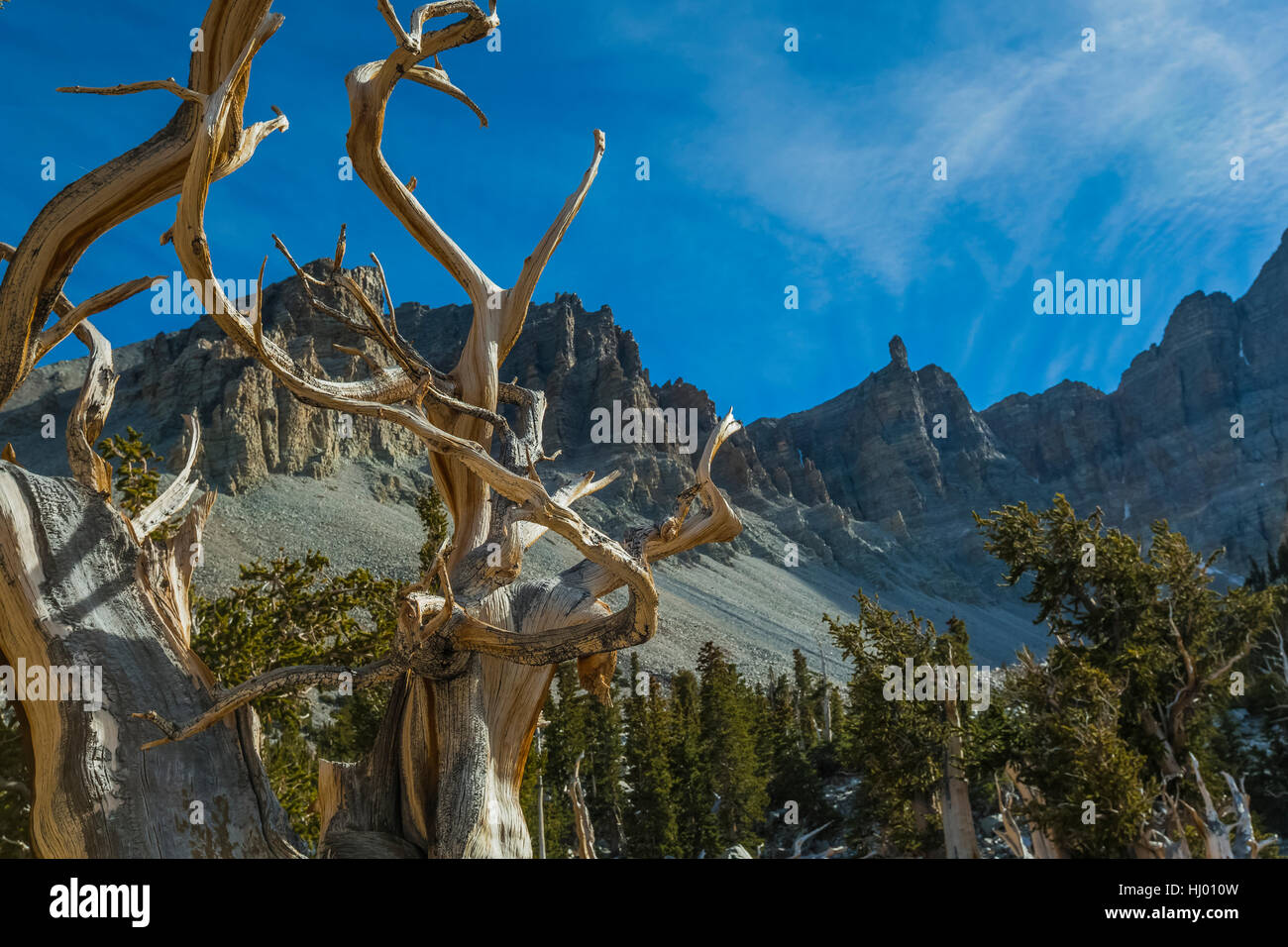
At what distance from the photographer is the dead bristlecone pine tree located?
4.58 meters

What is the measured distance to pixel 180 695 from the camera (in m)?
4.83

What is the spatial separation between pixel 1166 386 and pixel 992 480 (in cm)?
3421

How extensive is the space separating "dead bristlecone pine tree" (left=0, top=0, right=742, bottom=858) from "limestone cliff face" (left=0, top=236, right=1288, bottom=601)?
86.1 meters

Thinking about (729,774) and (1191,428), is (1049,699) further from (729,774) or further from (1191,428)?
(1191,428)

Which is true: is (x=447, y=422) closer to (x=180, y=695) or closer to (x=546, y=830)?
(x=180, y=695)

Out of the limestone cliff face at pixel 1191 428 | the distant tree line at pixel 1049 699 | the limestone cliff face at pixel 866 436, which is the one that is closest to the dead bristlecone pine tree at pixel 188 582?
the distant tree line at pixel 1049 699

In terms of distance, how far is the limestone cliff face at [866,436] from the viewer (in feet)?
334

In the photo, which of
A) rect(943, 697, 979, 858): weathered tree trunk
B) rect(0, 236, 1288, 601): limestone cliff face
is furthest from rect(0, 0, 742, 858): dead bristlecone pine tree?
rect(0, 236, 1288, 601): limestone cliff face

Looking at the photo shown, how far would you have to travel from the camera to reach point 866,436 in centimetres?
17962

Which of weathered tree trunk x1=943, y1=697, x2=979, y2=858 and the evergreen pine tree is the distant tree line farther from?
the evergreen pine tree

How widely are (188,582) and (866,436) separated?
7077 inches

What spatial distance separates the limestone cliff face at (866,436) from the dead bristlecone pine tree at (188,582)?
282 feet

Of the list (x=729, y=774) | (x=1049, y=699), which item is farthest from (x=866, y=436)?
(x=1049, y=699)
